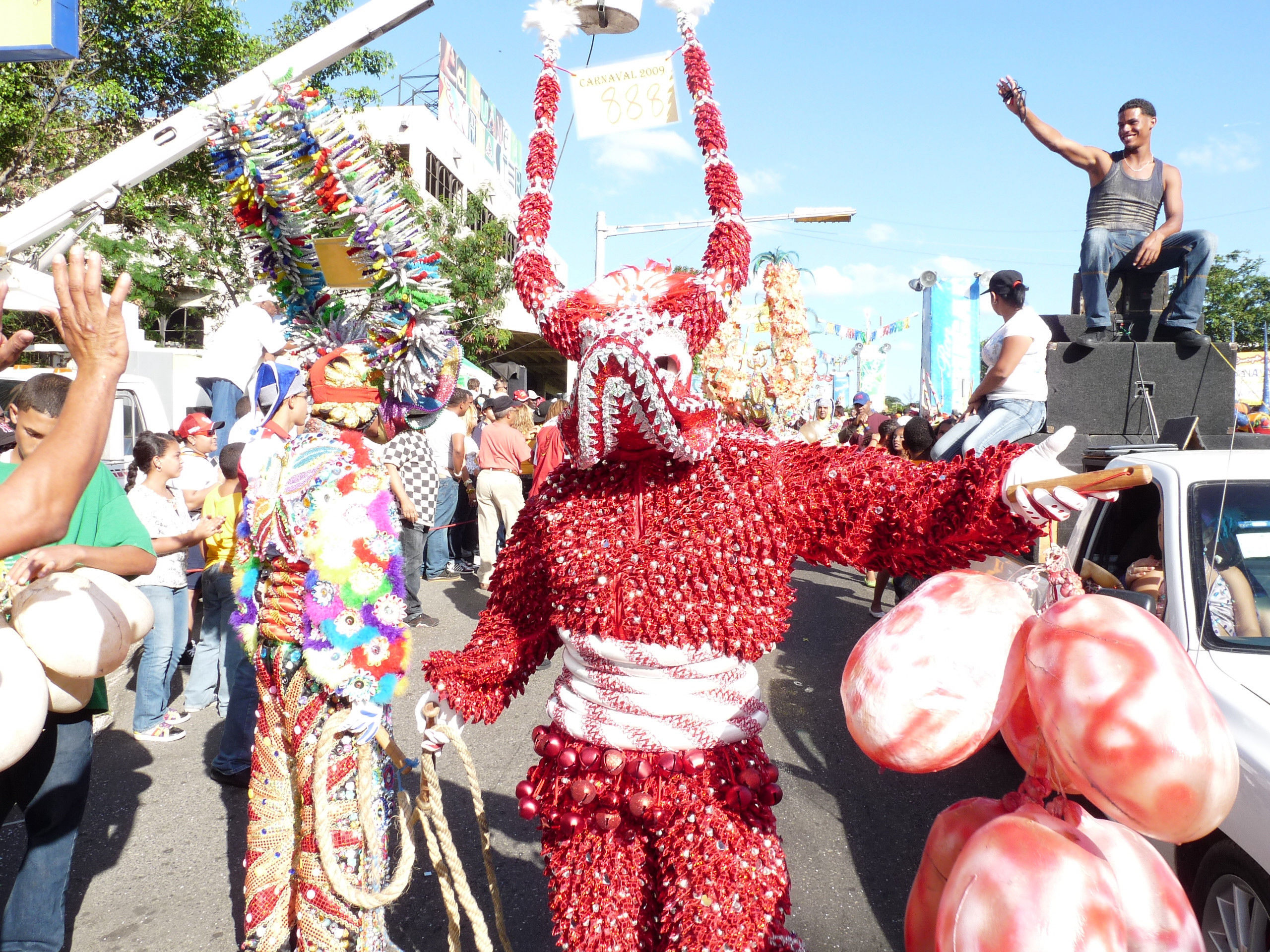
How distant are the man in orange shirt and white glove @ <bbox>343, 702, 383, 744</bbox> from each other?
5.99m

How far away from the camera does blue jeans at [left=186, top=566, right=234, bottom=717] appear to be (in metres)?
5.16

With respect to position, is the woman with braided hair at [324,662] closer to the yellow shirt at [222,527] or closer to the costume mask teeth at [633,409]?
the costume mask teeth at [633,409]

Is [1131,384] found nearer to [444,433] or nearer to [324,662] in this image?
[324,662]

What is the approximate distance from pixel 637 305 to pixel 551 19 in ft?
3.18

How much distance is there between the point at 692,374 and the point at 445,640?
5576 millimetres

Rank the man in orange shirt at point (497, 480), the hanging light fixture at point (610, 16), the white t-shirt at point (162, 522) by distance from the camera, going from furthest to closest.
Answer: the man in orange shirt at point (497, 480)
the white t-shirt at point (162, 522)
the hanging light fixture at point (610, 16)

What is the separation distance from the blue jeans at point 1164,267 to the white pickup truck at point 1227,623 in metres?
2.59

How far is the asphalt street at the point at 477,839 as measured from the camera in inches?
125

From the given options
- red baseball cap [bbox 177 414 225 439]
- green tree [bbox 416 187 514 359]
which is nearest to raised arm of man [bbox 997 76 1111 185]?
red baseball cap [bbox 177 414 225 439]

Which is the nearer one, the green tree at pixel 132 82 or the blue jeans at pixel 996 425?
the blue jeans at pixel 996 425

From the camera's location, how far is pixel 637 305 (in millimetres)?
2002

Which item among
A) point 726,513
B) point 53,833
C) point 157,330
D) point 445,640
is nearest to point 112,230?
point 157,330

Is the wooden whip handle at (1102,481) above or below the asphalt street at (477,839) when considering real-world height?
above

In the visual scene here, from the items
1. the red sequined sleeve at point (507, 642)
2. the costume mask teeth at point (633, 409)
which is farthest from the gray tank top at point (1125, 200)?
the red sequined sleeve at point (507, 642)
